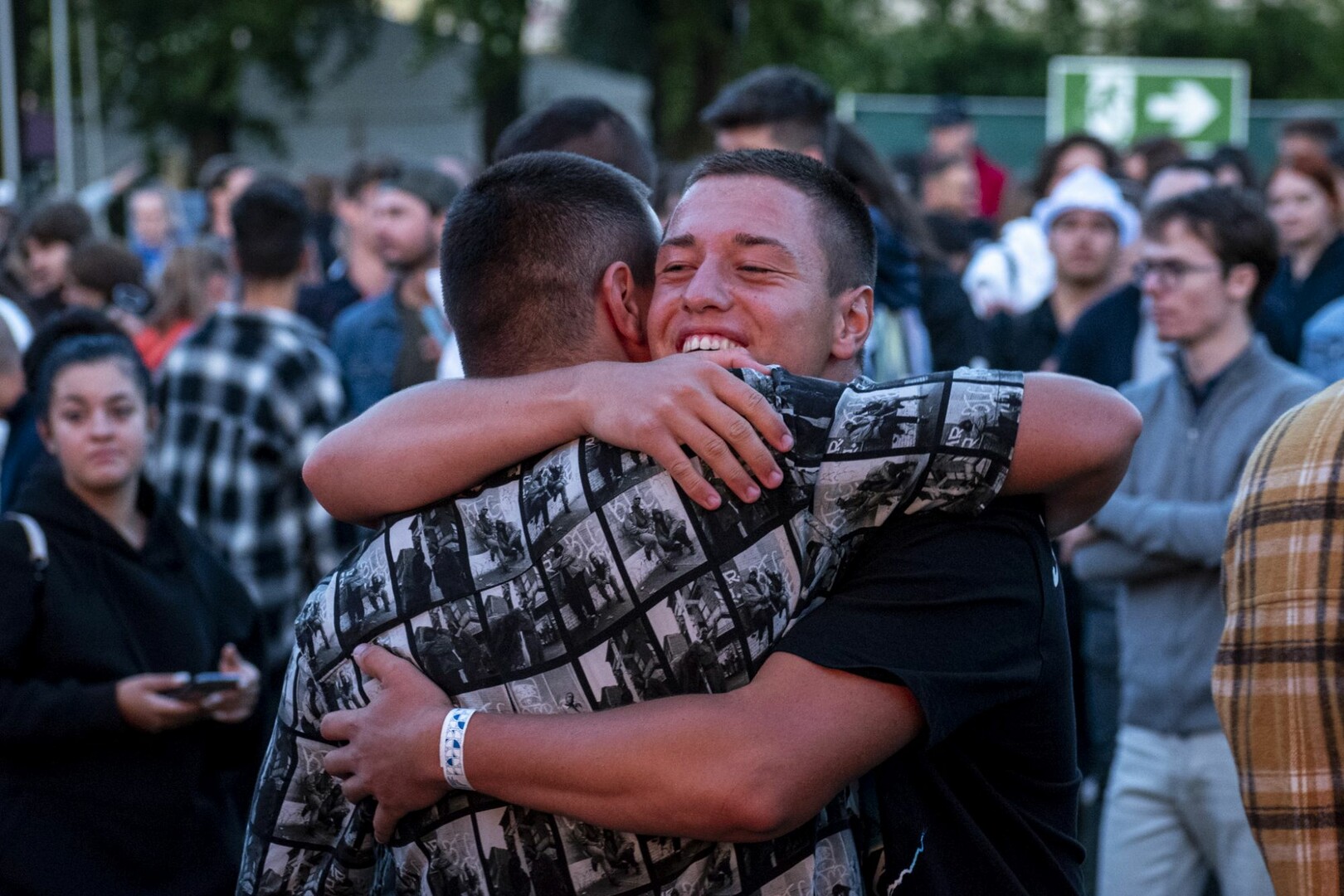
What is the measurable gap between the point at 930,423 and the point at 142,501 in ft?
9.45

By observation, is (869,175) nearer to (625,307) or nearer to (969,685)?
(625,307)

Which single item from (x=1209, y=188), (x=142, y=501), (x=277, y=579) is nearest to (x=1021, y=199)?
(x=1209, y=188)

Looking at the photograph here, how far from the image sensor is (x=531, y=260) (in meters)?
2.17

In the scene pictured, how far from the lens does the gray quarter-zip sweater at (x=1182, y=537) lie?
4.27 m

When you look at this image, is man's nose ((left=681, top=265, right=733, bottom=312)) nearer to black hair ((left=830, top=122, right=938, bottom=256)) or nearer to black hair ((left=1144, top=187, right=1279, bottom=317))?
black hair ((left=1144, top=187, right=1279, bottom=317))

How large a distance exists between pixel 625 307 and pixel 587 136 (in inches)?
68.6

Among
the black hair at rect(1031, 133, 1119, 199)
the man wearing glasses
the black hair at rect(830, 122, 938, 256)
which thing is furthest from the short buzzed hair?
the black hair at rect(1031, 133, 1119, 199)

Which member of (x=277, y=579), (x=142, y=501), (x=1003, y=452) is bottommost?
(x=277, y=579)

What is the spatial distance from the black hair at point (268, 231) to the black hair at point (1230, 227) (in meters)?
3.09

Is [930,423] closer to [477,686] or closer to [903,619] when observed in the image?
[903,619]

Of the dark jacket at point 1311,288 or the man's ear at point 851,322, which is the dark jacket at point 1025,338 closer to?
the dark jacket at point 1311,288

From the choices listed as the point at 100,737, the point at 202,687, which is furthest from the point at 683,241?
the point at 100,737

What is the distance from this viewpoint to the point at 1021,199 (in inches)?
384

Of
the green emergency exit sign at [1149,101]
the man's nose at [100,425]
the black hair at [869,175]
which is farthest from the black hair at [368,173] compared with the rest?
the green emergency exit sign at [1149,101]
